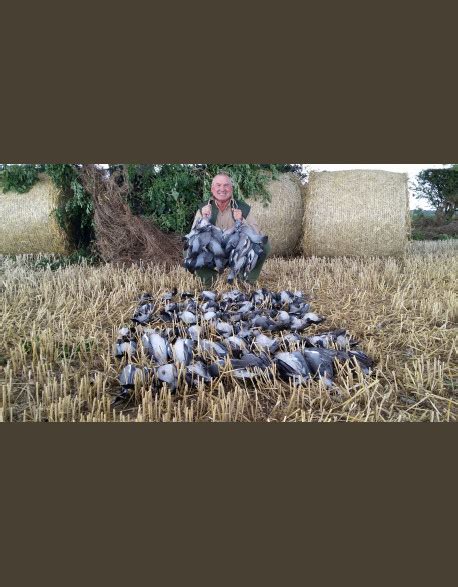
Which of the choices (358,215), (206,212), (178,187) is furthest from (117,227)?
(358,215)

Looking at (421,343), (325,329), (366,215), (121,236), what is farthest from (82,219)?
(421,343)

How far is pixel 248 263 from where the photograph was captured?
6035 millimetres

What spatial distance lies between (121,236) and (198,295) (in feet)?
9.66

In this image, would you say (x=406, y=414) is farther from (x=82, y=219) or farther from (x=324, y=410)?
(x=82, y=219)

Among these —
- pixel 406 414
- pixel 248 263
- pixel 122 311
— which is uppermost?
pixel 248 263

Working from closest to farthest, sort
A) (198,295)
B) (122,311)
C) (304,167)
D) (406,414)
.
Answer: (406,414) → (122,311) → (198,295) → (304,167)

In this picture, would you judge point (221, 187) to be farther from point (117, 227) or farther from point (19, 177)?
point (19, 177)

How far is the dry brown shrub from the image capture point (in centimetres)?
805

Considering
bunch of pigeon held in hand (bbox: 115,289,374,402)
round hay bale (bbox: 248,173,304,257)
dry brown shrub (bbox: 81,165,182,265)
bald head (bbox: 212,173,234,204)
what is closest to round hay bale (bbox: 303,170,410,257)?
round hay bale (bbox: 248,173,304,257)

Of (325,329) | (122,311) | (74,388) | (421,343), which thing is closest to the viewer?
(74,388)

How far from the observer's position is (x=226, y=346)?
3688 millimetres

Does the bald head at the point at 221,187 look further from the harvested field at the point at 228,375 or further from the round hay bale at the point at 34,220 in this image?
the round hay bale at the point at 34,220

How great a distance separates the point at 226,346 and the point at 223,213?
10.4 feet

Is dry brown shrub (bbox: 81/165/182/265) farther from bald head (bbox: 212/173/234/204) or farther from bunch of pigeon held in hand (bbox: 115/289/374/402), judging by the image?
bunch of pigeon held in hand (bbox: 115/289/374/402)
